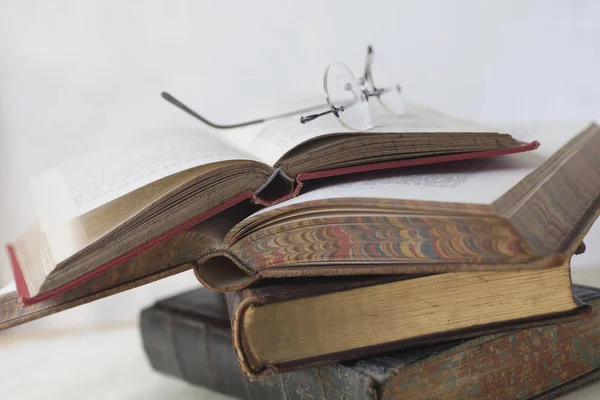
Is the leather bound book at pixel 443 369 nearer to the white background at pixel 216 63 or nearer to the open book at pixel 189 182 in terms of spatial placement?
the open book at pixel 189 182

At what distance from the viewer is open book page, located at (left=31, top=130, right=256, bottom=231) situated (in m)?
0.98

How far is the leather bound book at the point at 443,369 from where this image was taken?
0.86m

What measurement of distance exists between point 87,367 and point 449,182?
34.6 inches

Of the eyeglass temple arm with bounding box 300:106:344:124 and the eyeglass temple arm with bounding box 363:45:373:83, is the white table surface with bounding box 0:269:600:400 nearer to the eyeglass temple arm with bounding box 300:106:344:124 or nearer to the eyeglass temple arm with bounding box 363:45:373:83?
the eyeglass temple arm with bounding box 300:106:344:124

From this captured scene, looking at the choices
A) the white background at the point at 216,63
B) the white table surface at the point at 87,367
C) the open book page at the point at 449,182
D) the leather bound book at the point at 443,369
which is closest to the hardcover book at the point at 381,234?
the open book page at the point at 449,182

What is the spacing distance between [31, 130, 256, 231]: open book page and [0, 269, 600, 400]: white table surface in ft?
1.22

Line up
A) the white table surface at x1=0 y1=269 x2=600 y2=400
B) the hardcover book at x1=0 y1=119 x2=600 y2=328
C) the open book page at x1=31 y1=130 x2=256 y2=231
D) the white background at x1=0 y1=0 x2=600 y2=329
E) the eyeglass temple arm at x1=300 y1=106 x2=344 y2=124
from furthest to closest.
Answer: the white background at x1=0 y1=0 x2=600 y2=329 → the white table surface at x1=0 y1=269 x2=600 y2=400 → the eyeglass temple arm at x1=300 y1=106 x2=344 y2=124 → the open book page at x1=31 y1=130 x2=256 y2=231 → the hardcover book at x1=0 y1=119 x2=600 y2=328

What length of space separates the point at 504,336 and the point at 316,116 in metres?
0.42

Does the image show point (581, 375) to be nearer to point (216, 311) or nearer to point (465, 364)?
point (465, 364)

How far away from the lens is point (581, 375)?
100 cm

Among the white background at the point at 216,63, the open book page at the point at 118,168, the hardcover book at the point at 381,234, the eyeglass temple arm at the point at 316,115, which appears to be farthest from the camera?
the white background at the point at 216,63

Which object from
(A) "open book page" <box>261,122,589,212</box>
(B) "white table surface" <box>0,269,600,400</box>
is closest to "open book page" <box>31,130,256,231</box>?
(A) "open book page" <box>261,122,589,212</box>

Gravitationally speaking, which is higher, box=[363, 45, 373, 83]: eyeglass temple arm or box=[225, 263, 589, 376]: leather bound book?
box=[363, 45, 373, 83]: eyeglass temple arm

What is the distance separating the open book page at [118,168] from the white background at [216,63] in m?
0.71
